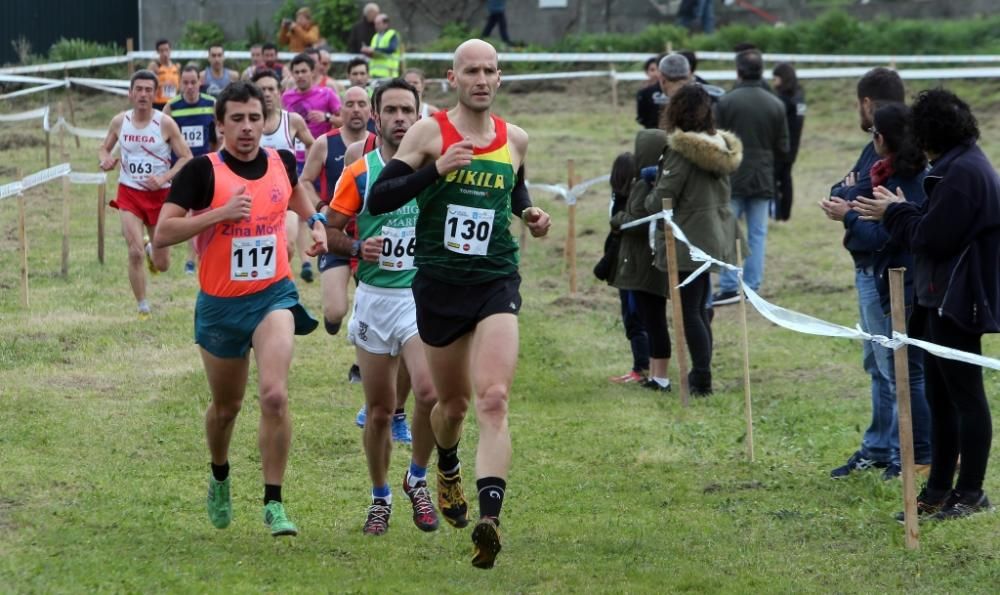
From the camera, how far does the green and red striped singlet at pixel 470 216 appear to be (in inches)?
277

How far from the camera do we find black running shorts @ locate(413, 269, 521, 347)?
702 cm

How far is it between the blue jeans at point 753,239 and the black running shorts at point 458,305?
28.8 feet

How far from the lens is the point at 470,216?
7043 millimetres

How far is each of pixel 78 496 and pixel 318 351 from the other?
478 cm

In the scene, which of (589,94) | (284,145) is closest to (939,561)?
(284,145)

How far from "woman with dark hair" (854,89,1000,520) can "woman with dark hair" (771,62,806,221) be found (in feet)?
31.6

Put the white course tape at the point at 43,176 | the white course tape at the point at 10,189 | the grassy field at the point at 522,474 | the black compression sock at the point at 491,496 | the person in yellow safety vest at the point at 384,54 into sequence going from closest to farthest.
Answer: the black compression sock at the point at 491,496 < the grassy field at the point at 522,474 < the white course tape at the point at 10,189 < the white course tape at the point at 43,176 < the person in yellow safety vest at the point at 384,54

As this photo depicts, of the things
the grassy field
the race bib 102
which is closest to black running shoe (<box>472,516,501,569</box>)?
the grassy field

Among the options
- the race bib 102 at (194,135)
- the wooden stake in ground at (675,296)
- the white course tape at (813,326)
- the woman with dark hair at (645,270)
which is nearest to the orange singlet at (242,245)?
the white course tape at (813,326)

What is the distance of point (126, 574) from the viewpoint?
23.0 ft

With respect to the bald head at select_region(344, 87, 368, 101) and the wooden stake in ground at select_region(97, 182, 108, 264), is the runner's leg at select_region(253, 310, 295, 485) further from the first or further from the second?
the wooden stake in ground at select_region(97, 182, 108, 264)

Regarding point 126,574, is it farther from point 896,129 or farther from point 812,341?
point 812,341

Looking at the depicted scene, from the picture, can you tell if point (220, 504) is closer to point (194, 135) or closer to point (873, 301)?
point (873, 301)

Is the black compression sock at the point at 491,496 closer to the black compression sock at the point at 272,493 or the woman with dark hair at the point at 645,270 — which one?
the black compression sock at the point at 272,493
